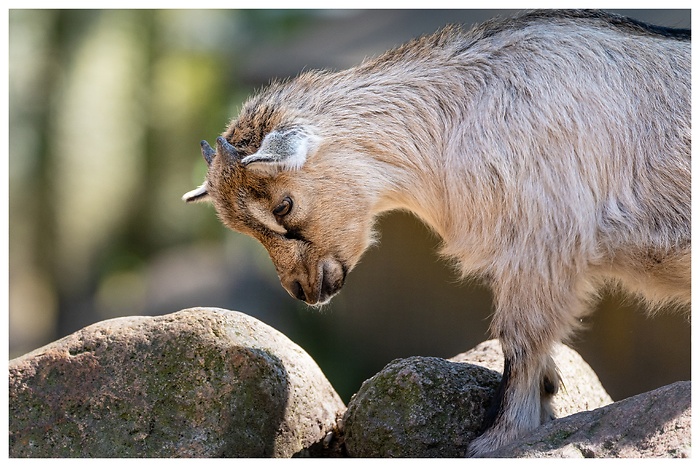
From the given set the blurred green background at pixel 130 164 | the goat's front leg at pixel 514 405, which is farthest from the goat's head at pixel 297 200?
the blurred green background at pixel 130 164

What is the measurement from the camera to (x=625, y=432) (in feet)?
13.1

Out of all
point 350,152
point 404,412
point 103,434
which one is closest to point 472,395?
point 404,412

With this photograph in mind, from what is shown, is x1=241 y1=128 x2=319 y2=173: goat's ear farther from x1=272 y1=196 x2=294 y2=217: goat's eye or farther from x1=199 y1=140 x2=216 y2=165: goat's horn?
x1=199 y1=140 x2=216 y2=165: goat's horn

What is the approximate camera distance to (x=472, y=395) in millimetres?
4711

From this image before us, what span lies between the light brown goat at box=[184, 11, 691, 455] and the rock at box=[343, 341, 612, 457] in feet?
0.62

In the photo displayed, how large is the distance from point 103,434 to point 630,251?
286 cm

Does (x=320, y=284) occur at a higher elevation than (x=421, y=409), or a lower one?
higher

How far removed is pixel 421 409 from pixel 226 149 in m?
1.72

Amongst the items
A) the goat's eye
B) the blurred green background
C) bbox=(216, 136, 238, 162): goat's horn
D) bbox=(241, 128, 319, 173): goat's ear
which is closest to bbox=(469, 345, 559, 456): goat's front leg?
the goat's eye

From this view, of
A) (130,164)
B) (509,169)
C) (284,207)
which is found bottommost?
(130,164)

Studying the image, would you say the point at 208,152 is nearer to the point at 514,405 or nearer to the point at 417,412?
the point at 417,412

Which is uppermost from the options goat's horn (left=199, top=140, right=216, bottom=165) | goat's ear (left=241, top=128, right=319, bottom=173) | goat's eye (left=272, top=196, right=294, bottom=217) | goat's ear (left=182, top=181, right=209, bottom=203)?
goat's ear (left=241, top=128, right=319, bottom=173)

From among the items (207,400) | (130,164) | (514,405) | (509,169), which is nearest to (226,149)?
(207,400)

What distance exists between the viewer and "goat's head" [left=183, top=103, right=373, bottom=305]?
4.54 meters
